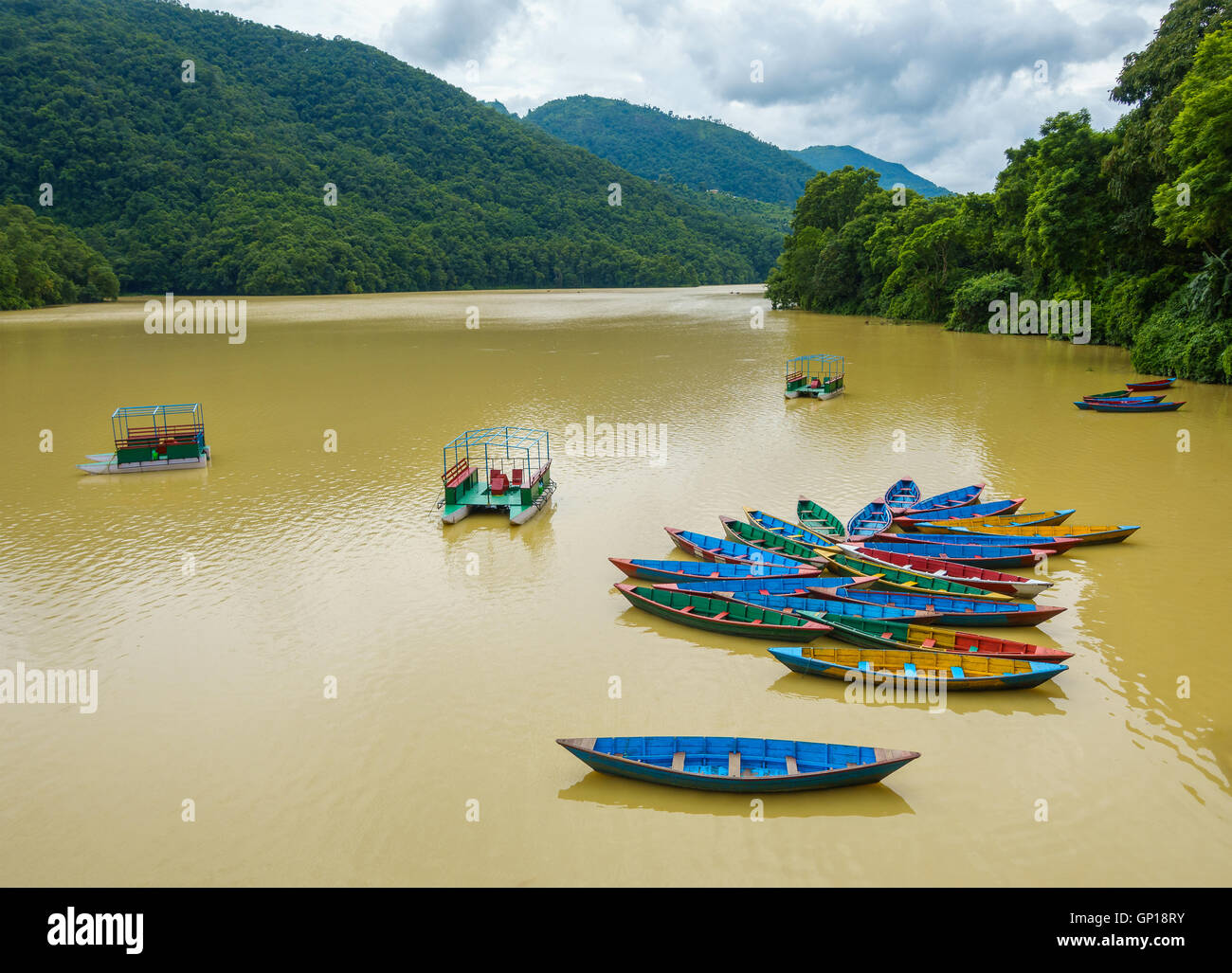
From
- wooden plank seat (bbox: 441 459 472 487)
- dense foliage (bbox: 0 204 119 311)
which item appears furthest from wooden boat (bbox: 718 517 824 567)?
dense foliage (bbox: 0 204 119 311)

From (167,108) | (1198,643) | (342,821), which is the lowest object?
(342,821)

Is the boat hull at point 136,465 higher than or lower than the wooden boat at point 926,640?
higher

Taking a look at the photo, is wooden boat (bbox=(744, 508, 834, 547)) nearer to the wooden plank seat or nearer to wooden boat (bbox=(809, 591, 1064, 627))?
wooden boat (bbox=(809, 591, 1064, 627))

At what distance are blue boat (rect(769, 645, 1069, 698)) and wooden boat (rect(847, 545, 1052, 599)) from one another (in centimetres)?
315

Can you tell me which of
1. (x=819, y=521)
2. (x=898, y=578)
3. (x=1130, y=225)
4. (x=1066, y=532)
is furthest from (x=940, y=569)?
(x=1130, y=225)

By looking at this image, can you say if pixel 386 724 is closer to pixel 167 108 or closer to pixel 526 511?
pixel 526 511

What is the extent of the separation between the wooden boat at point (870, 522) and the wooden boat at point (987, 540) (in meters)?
0.53

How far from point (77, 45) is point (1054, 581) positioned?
165100 millimetres

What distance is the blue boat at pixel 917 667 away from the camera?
1337 centimetres

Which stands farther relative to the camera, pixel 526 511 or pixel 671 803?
pixel 526 511

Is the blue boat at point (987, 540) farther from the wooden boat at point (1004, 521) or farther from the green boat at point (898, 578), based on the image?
the green boat at point (898, 578)

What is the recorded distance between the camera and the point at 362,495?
82.9 ft

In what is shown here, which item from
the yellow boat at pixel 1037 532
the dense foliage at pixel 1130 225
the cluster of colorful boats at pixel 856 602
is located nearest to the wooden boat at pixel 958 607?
the cluster of colorful boats at pixel 856 602

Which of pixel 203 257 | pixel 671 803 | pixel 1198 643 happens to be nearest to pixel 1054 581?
pixel 1198 643
